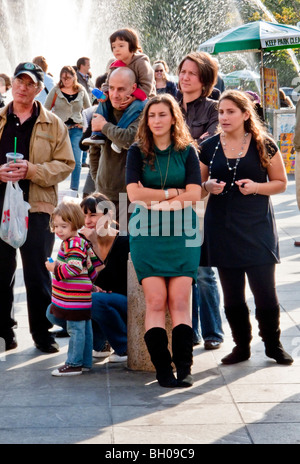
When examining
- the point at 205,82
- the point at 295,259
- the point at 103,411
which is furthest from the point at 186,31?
the point at 103,411

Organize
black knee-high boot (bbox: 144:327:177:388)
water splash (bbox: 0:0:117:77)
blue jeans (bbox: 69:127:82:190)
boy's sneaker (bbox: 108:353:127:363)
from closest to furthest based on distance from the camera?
black knee-high boot (bbox: 144:327:177:388)
boy's sneaker (bbox: 108:353:127:363)
blue jeans (bbox: 69:127:82:190)
water splash (bbox: 0:0:117:77)

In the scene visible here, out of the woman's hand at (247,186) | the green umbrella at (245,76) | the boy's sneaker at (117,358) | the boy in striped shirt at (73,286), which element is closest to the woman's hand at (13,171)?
the boy in striped shirt at (73,286)

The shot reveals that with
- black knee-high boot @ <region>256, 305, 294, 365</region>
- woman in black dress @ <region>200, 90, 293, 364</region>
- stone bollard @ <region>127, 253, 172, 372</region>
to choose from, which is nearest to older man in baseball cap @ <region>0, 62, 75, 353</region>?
stone bollard @ <region>127, 253, 172, 372</region>

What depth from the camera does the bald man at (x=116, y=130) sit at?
650cm

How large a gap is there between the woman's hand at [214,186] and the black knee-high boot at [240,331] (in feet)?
2.65

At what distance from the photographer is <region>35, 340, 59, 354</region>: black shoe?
6.49 metres

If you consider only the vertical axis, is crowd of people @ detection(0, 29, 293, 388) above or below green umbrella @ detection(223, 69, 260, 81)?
below

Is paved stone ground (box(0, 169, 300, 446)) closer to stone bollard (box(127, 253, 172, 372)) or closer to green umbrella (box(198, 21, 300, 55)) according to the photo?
stone bollard (box(127, 253, 172, 372))

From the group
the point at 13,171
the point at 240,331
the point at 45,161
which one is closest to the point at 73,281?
the point at 13,171

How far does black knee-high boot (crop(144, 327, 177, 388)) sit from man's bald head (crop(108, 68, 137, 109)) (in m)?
1.81

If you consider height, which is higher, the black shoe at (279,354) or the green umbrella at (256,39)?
the green umbrella at (256,39)

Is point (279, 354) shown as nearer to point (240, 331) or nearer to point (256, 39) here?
point (240, 331)

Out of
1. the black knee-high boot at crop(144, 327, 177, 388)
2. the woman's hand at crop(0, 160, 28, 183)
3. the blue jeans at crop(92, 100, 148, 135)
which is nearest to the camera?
the black knee-high boot at crop(144, 327, 177, 388)

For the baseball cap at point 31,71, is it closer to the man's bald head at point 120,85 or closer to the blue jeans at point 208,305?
the man's bald head at point 120,85
